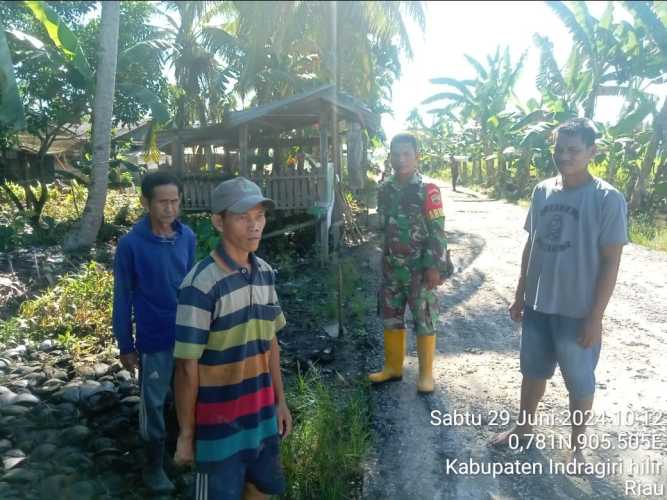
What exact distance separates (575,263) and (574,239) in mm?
123

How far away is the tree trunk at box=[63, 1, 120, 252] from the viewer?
8023 mm

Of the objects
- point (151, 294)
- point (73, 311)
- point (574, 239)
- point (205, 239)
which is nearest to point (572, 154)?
point (574, 239)

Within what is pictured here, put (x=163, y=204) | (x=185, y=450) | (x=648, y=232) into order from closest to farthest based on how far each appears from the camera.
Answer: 1. (x=185, y=450)
2. (x=163, y=204)
3. (x=648, y=232)

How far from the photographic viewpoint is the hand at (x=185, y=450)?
5.85 ft

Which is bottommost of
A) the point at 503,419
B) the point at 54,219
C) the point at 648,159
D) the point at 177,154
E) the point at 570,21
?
the point at 503,419

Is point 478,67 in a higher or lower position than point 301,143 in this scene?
higher

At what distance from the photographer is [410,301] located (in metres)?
3.75

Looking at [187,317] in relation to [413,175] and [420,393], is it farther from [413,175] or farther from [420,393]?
[420,393]

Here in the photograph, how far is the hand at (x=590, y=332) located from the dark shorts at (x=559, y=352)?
30 millimetres

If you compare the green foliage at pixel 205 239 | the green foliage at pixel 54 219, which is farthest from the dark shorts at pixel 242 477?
the green foliage at pixel 54 219

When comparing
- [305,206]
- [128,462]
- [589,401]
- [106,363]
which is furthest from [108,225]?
[589,401]

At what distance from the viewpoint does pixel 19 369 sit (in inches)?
164

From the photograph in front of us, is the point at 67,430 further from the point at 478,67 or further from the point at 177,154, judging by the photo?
the point at 478,67

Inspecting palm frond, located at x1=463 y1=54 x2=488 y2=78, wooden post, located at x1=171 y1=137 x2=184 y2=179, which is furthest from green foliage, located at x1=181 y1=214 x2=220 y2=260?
palm frond, located at x1=463 y1=54 x2=488 y2=78
